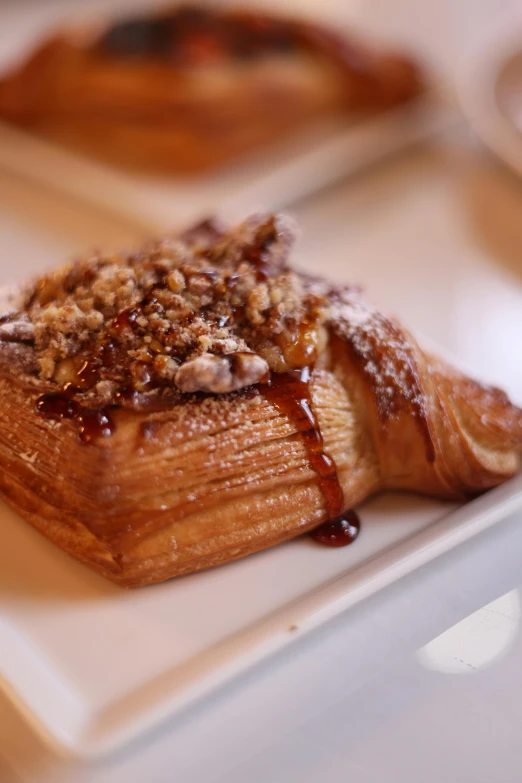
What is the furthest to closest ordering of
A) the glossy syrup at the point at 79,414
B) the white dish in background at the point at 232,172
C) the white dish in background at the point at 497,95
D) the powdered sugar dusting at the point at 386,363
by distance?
the white dish in background at the point at 497,95
the white dish in background at the point at 232,172
the powdered sugar dusting at the point at 386,363
the glossy syrup at the point at 79,414

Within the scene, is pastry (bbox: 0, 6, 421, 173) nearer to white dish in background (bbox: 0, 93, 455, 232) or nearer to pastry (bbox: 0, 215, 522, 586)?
white dish in background (bbox: 0, 93, 455, 232)

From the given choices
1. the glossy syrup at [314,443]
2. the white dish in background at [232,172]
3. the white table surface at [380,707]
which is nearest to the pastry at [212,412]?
the glossy syrup at [314,443]

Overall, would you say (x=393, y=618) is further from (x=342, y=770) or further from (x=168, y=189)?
(x=168, y=189)

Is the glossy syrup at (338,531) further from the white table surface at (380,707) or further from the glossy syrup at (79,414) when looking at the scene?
the glossy syrup at (79,414)

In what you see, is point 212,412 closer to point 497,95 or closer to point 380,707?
point 380,707

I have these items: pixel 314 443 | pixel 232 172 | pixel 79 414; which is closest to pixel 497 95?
pixel 232 172

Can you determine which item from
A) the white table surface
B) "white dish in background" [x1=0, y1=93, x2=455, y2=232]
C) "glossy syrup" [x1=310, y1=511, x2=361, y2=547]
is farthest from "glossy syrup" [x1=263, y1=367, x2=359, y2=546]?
"white dish in background" [x1=0, y1=93, x2=455, y2=232]

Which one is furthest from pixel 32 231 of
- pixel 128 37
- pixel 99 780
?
pixel 99 780
